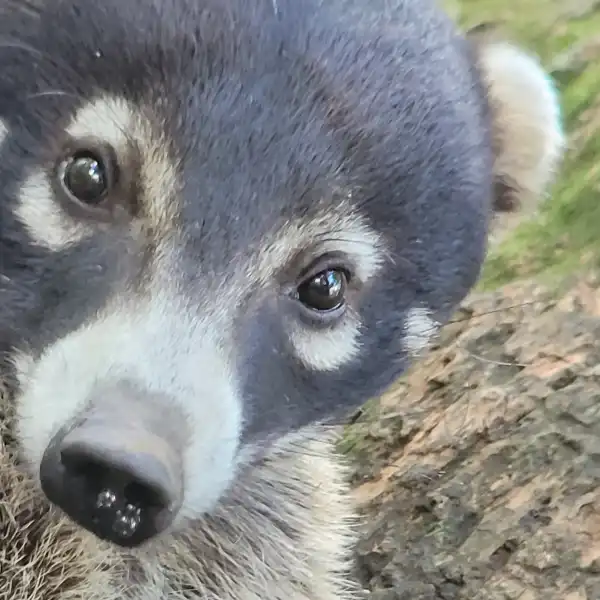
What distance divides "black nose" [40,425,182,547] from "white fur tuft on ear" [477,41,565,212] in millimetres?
839

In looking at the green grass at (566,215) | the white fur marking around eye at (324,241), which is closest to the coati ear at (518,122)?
the green grass at (566,215)

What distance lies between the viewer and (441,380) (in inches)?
72.4

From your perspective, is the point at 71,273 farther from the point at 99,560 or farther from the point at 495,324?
the point at 495,324

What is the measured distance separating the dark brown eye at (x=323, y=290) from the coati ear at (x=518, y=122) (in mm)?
414

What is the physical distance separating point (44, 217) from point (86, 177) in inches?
2.7

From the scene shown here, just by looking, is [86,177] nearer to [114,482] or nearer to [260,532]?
[114,482]

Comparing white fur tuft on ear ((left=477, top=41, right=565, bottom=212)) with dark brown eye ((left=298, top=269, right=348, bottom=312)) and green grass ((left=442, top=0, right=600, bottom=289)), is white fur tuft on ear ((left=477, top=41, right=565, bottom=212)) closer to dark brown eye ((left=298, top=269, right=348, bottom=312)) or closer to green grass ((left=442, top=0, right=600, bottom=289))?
green grass ((left=442, top=0, right=600, bottom=289))

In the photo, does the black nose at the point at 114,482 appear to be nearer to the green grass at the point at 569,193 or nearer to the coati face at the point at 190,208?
the coati face at the point at 190,208

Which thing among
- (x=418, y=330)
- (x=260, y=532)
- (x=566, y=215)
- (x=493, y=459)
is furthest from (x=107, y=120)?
(x=566, y=215)

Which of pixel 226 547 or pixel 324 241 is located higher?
pixel 324 241

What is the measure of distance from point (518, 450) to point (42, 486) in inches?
31.8

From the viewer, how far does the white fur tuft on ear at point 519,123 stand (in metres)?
1.63

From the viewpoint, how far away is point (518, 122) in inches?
64.4

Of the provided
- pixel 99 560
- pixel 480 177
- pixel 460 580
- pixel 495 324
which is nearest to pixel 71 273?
pixel 99 560
